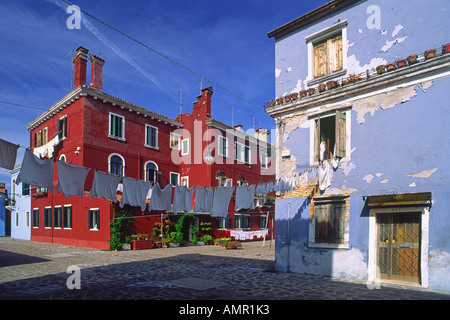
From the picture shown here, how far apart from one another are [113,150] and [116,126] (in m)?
1.73

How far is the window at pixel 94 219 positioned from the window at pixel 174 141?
8.26m

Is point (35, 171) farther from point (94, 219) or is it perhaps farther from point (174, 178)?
point (174, 178)

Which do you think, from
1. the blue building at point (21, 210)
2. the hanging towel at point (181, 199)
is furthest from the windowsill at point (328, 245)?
the blue building at point (21, 210)

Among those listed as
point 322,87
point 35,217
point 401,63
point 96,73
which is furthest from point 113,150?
point 401,63

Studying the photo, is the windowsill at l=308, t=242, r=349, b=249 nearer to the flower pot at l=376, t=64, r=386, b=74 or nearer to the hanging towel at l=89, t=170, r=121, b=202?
the flower pot at l=376, t=64, r=386, b=74

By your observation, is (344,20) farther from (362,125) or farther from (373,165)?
(373,165)

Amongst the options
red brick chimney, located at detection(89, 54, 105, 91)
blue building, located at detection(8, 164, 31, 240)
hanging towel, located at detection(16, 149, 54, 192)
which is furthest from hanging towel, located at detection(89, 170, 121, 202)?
blue building, located at detection(8, 164, 31, 240)

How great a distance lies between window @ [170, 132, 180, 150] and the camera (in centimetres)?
2655

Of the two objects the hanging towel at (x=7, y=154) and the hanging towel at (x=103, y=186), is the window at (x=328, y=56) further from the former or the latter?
the hanging towel at (x=7, y=154)

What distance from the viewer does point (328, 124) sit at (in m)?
11.2

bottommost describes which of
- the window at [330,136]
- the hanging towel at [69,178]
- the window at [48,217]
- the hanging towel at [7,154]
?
the window at [48,217]

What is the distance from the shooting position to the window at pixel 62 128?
2199 centimetres

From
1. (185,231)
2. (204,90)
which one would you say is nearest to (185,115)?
(204,90)

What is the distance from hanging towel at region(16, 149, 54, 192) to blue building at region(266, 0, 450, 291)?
781 cm
